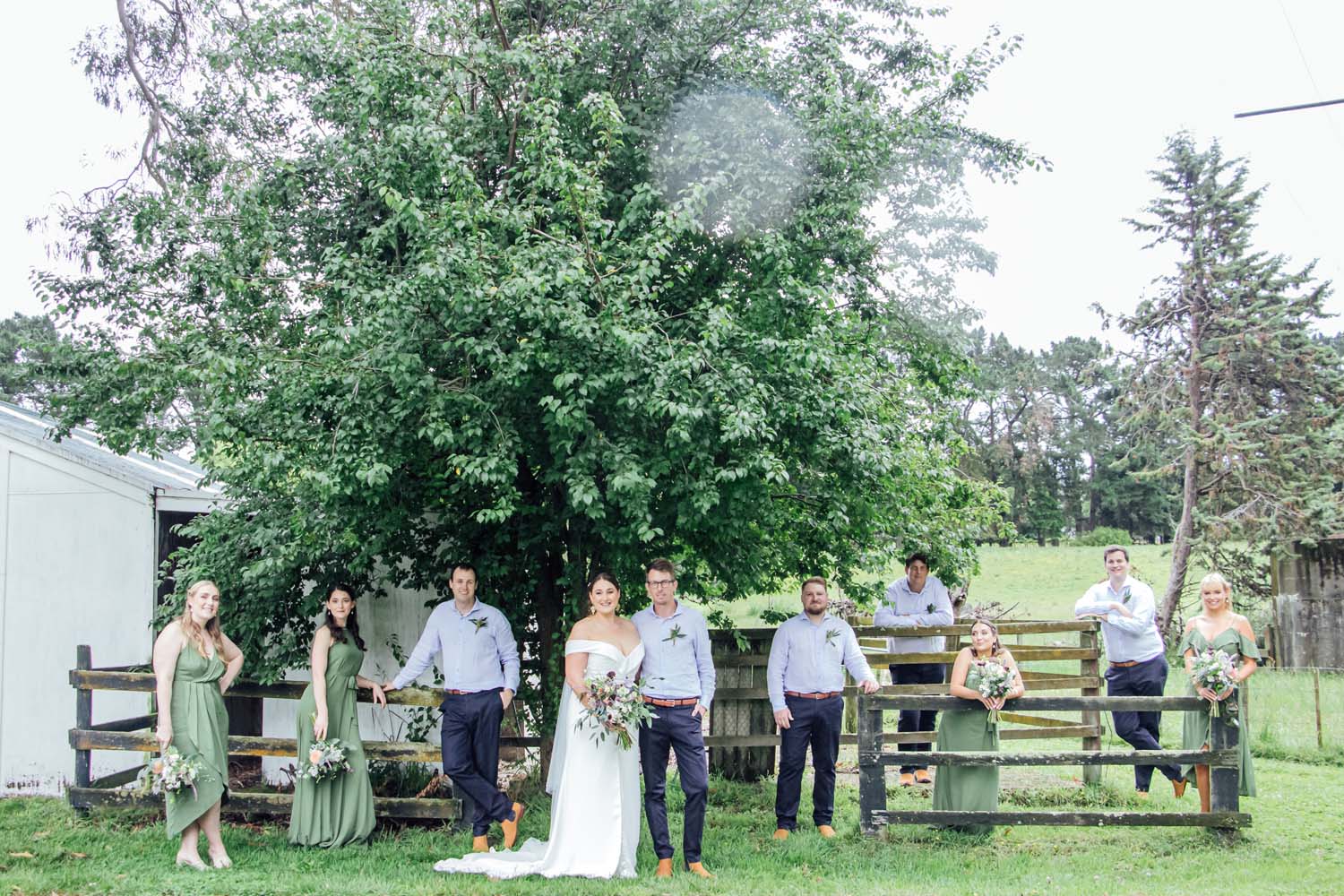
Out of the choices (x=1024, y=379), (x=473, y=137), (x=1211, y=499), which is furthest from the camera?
(x=1024, y=379)

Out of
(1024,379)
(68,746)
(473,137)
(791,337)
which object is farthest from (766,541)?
(1024,379)

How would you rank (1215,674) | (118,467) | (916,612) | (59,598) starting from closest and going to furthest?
(1215,674)
(59,598)
(118,467)
(916,612)

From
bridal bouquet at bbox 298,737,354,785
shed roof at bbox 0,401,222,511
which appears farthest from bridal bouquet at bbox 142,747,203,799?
shed roof at bbox 0,401,222,511

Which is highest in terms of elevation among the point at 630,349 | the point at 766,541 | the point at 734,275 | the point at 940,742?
the point at 734,275

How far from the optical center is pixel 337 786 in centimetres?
804

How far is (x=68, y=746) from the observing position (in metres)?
9.67

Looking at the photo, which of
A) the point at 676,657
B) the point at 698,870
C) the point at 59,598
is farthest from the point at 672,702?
the point at 59,598

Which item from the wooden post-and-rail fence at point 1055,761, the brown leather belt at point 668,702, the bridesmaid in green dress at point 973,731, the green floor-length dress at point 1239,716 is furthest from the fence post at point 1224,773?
the brown leather belt at point 668,702

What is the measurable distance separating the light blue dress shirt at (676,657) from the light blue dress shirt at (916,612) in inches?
121

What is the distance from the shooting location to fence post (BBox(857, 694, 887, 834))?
8055 millimetres

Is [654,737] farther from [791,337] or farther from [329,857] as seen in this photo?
[791,337]

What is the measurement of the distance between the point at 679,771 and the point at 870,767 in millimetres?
1504

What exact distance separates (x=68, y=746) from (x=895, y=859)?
22.4ft

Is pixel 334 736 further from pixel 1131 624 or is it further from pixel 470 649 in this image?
pixel 1131 624
